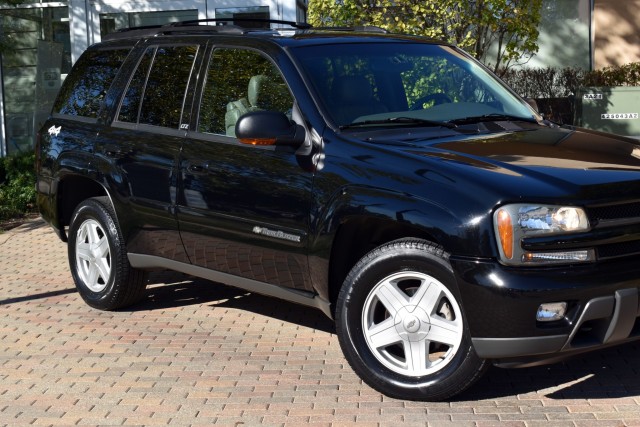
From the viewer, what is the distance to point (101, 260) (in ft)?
24.0

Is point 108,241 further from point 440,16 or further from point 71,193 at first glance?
point 440,16

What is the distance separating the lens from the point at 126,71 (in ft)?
23.6

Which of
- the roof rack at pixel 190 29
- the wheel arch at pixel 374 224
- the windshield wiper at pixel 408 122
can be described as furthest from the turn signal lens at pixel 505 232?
the roof rack at pixel 190 29

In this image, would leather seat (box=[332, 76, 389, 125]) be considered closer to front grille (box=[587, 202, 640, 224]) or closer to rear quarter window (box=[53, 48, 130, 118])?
front grille (box=[587, 202, 640, 224])

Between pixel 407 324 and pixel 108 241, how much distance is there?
2.74 metres

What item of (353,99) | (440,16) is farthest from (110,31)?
(353,99)

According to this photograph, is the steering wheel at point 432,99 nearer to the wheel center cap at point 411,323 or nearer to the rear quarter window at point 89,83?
the wheel center cap at point 411,323

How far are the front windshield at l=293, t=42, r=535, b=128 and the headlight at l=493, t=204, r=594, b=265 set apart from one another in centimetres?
124

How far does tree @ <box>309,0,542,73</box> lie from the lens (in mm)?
12367

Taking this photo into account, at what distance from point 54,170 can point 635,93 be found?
9476 mm

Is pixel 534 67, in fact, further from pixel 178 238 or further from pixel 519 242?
pixel 519 242

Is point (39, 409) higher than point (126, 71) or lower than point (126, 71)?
lower

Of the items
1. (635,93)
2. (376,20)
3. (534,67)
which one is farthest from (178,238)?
(534,67)

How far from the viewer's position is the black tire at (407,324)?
502 centimetres
